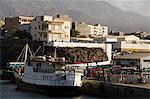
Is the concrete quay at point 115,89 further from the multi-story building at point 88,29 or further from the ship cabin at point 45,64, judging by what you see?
the multi-story building at point 88,29

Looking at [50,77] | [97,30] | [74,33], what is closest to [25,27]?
[74,33]

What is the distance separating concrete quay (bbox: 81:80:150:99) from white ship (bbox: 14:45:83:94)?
634 mm

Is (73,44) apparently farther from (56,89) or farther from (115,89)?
(115,89)

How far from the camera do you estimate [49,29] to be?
3494 cm

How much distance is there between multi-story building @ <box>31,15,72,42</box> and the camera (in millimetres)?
34969

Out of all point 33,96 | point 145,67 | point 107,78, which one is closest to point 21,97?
point 33,96

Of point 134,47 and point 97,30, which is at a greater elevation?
point 97,30

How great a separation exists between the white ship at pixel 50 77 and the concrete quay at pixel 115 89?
634mm

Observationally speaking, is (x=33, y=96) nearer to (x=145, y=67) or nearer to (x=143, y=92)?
(x=143, y=92)

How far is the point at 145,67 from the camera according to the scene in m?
27.5

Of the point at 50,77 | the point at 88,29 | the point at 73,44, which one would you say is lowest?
the point at 50,77

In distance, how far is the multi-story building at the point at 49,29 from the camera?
115 feet

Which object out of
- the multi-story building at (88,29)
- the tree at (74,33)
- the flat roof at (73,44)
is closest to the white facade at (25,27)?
the tree at (74,33)

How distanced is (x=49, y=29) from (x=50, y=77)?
42.2 ft
